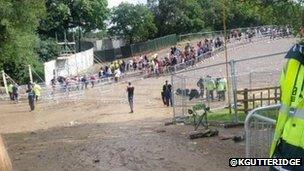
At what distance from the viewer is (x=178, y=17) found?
75.4 metres

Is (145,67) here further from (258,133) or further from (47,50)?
(258,133)

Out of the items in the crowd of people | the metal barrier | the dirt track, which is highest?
the crowd of people

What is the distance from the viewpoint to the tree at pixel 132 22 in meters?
71.1

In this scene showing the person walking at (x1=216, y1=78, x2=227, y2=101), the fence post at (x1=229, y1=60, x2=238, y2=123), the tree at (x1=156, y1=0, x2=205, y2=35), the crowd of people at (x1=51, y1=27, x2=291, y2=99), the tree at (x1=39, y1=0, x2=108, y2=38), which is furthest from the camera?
the tree at (x1=156, y1=0, x2=205, y2=35)

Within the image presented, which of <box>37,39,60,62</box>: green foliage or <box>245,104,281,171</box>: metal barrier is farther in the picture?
<box>37,39,60,62</box>: green foliage

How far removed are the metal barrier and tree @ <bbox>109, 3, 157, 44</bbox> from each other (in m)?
65.4

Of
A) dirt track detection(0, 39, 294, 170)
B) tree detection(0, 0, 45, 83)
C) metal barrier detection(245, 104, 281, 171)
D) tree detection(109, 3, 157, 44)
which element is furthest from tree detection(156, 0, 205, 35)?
metal barrier detection(245, 104, 281, 171)

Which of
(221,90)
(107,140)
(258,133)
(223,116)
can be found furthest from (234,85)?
(258,133)

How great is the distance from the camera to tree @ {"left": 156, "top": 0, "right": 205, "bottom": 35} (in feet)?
246

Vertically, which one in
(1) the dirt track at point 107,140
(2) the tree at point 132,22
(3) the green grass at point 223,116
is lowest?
(1) the dirt track at point 107,140

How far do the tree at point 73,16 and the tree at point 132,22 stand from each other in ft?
6.28

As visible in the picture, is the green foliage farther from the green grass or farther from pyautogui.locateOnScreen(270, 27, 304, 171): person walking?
pyautogui.locateOnScreen(270, 27, 304, 171): person walking

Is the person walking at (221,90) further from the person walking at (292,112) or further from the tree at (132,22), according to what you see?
the tree at (132,22)

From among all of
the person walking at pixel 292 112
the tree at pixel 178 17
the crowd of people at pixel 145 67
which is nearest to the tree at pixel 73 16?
the tree at pixel 178 17
